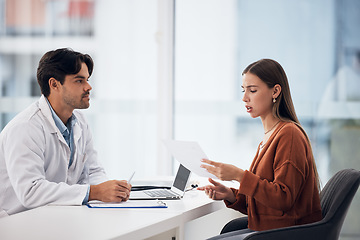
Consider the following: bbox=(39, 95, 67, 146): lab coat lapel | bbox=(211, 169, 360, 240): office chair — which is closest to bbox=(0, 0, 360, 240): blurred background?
bbox=(39, 95, 67, 146): lab coat lapel

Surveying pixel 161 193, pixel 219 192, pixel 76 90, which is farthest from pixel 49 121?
pixel 219 192

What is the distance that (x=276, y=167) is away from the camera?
5.57ft

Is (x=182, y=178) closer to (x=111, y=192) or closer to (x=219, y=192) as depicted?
(x=219, y=192)

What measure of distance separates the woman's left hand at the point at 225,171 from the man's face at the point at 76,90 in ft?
2.59

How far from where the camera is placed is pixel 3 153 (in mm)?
2053

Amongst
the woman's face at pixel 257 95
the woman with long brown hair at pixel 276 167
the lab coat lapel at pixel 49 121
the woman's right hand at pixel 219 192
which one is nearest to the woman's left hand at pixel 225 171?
the woman with long brown hair at pixel 276 167

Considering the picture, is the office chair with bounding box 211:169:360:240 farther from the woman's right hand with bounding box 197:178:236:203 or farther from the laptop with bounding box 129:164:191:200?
the laptop with bounding box 129:164:191:200

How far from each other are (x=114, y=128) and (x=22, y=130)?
4.51ft

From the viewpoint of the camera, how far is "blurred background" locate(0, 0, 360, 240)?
125 inches

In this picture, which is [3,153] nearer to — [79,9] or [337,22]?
[79,9]

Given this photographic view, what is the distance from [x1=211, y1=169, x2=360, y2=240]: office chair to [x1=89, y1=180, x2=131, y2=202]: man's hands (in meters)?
0.45

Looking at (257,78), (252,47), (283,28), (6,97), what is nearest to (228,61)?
(252,47)

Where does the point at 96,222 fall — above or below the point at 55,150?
below

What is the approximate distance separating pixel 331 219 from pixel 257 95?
552mm
